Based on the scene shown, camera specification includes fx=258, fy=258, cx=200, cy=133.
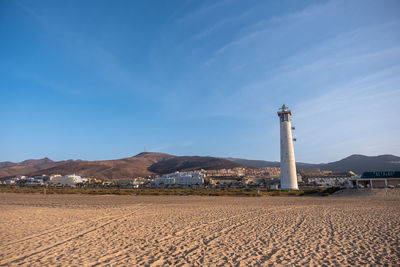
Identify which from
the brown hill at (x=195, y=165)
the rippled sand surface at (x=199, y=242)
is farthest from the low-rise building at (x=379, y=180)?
the brown hill at (x=195, y=165)

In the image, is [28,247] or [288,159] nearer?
[28,247]

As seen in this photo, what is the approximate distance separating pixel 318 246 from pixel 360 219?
5961 mm

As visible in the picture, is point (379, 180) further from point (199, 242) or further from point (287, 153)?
point (199, 242)

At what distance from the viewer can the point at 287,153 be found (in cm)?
3031

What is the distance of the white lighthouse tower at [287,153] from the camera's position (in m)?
30.3

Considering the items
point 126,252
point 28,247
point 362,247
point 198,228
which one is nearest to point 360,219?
point 362,247

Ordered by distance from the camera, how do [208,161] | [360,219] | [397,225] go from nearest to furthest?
[397,225], [360,219], [208,161]

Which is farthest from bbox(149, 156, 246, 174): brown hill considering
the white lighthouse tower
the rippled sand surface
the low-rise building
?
the rippled sand surface

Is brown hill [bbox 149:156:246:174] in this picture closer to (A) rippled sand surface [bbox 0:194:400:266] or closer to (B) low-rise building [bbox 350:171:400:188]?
(B) low-rise building [bbox 350:171:400:188]

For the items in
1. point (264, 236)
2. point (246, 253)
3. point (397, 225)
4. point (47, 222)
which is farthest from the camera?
point (47, 222)

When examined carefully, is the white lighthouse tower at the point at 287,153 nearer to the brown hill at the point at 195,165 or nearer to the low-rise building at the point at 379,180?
the low-rise building at the point at 379,180

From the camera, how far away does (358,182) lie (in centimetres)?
3553

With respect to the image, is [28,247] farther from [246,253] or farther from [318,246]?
[318,246]

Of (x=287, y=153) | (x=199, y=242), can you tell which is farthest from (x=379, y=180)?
(x=199, y=242)
